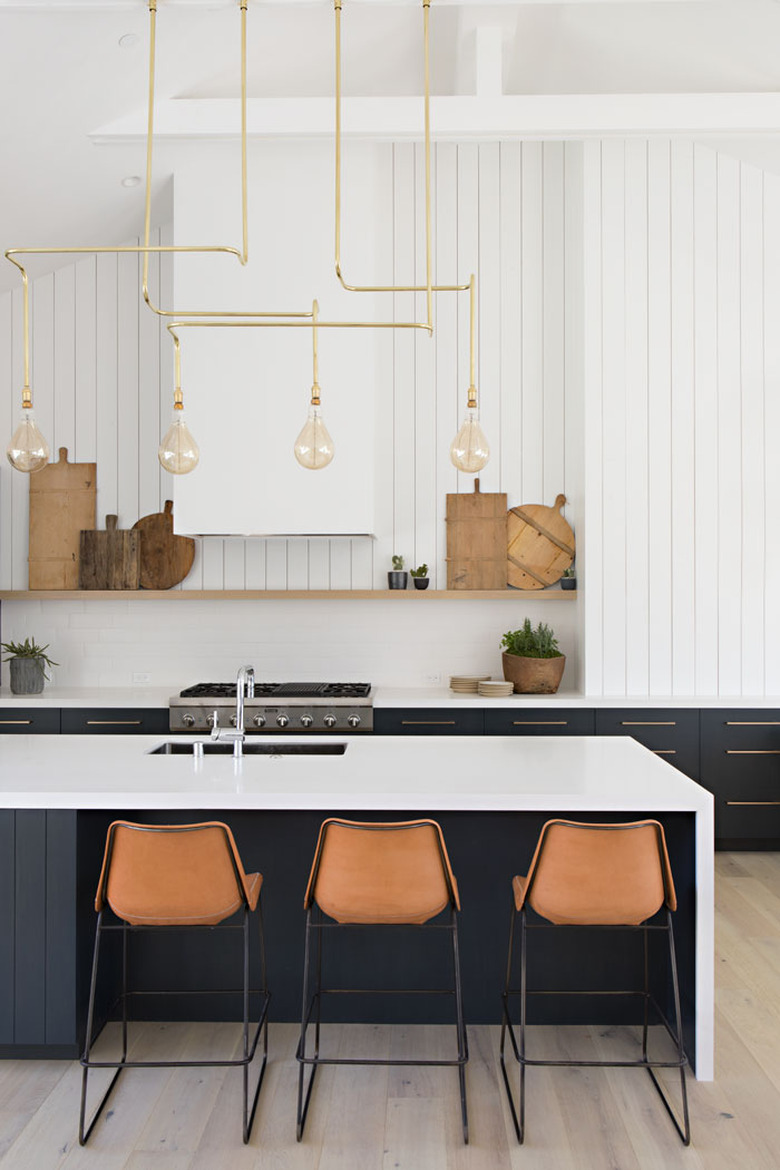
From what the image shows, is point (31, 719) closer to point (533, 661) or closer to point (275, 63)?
point (533, 661)

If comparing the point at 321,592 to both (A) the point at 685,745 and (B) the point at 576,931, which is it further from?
(B) the point at 576,931

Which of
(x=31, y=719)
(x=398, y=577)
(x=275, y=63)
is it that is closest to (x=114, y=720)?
(x=31, y=719)

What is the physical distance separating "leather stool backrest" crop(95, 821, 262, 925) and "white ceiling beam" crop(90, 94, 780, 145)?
3322 millimetres

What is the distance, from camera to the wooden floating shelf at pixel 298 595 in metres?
5.33

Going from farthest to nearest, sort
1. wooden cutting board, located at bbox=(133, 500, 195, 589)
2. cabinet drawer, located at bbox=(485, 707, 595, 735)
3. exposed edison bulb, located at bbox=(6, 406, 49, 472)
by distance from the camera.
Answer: wooden cutting board, located at bbox=(133, 500, 195, 589)
cabinet drawer, located at bbox=(485, 707, 595, 735)
exposed edison bulb, located at bbox=(6, 406, 49, 472)

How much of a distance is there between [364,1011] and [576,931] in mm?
761

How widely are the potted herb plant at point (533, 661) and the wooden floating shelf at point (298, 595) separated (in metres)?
0.23

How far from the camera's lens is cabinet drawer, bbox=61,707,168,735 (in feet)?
15.9

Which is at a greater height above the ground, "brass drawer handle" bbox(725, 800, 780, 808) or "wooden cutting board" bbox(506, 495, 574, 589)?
"wooden cutting board" bbox(506, 495, 574, 589)

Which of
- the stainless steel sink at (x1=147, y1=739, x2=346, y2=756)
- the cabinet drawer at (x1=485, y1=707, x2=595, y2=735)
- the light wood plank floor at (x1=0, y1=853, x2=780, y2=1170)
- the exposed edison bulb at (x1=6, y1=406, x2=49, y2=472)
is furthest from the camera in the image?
the cabinet drawer at (x1=485, y1=707, x2=595, y2=735)

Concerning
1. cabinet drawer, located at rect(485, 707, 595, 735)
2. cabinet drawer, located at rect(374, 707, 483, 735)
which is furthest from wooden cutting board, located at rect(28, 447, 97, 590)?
cabinet drawer, located at rect(485, 707, 595, 735)

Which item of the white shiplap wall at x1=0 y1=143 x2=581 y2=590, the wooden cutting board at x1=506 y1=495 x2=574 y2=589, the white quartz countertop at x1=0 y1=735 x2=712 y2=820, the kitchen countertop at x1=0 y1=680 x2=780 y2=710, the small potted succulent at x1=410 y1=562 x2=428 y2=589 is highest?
the white shiplap wall at x1=0 y1=143 x2=581 y2=590

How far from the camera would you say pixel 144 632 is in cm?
552

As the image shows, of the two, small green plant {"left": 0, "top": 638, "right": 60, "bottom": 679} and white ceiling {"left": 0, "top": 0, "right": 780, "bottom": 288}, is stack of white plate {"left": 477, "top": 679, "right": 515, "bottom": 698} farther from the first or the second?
white ceiling {"left": 0, "top": 0, "right": 780, "bottom": 288}
